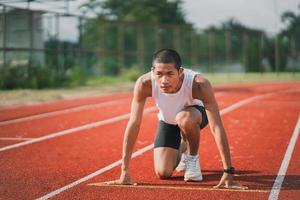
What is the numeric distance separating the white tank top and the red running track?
2.35 ft

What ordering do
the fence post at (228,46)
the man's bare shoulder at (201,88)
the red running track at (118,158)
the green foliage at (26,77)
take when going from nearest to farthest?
the red running track at (118,158)
the man's bare shoulder at (201,88)
the green foliage at (26,77)
the fence post at (228,46)

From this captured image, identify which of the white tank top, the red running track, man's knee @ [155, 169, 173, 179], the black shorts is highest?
the white tank top

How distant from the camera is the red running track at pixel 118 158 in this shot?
5.22 m

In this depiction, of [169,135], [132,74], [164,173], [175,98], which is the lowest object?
[164,173]

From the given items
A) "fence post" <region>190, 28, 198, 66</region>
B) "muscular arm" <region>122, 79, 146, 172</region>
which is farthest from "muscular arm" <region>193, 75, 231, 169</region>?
"fence post" <region>190, 28, 198, 66</region>

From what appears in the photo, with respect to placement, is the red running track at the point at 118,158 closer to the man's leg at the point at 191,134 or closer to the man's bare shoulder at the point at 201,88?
the man's leg at the point at 191,134

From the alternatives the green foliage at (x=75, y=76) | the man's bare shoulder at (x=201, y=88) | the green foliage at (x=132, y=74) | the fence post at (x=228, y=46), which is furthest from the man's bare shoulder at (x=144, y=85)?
the fence post at (x=228, y=46)

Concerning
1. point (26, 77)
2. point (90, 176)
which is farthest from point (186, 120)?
point (26, 77)

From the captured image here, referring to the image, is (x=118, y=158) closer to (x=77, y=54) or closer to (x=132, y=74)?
(x=77, y=54)

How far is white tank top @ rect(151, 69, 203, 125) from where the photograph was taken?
18.0 ft

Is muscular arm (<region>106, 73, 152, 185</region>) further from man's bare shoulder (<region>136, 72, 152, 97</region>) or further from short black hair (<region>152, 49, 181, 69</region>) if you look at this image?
short black hair (<region>152, 49, 181, 69</region>)

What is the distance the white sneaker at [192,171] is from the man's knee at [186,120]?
14.4 inches

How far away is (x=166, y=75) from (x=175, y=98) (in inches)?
21.8

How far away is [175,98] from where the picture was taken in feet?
18.6
